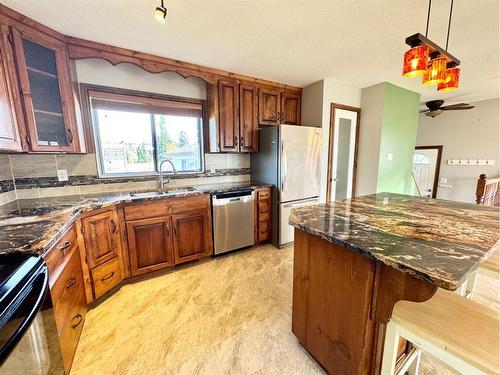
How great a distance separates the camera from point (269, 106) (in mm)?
3211

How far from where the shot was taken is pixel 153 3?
5.07 ft

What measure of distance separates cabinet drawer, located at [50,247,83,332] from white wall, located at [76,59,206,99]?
6.17 ft

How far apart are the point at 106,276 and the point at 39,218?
78cm

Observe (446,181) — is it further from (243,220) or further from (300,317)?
(300,317)

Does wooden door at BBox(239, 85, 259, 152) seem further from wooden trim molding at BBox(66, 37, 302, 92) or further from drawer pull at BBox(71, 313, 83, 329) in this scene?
drawer pull at BBox(71, 313, 83, 329)

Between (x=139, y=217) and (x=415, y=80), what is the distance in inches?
171

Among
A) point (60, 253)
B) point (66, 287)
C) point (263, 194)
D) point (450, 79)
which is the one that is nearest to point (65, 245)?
point (60, 253)

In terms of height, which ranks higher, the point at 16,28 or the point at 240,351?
the point at 16,28

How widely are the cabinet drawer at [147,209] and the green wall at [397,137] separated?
3.32m

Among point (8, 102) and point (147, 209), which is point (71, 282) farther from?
point (8, 102)

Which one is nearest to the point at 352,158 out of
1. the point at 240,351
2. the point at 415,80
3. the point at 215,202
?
the point at 415,80

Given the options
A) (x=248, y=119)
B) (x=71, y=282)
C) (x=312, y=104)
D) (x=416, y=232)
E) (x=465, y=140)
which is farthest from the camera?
(x=465, y=140)

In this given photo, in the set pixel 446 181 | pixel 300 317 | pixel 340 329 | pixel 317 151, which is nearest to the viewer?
pixel 340 329

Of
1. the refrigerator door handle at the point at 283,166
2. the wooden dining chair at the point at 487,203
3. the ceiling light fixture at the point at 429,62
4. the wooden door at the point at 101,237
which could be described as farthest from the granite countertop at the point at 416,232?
the wooden door at the point at 101,237
